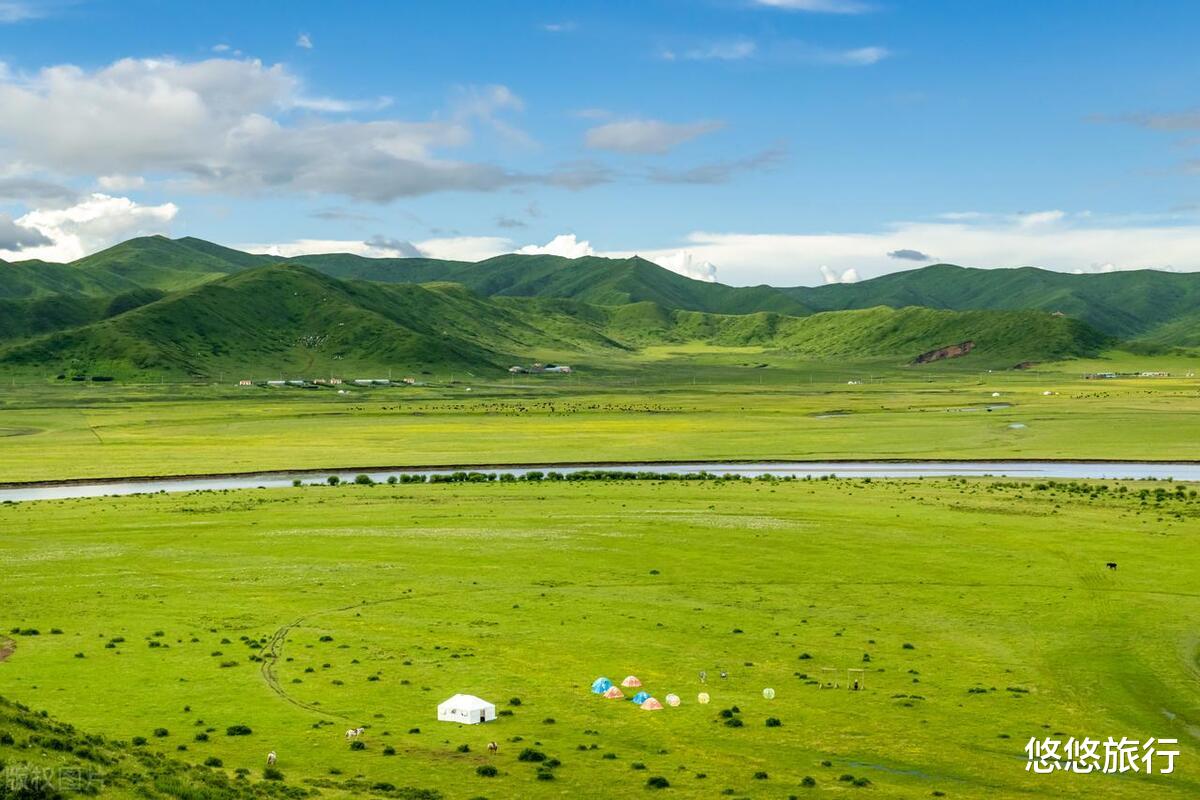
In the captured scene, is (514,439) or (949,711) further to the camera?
(514,439)

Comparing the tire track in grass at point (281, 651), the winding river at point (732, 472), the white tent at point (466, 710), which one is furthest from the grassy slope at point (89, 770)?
the winding river at point (732, 472)

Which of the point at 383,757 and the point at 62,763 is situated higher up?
the point at 62,763

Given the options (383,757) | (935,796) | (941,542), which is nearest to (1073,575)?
(941,542)

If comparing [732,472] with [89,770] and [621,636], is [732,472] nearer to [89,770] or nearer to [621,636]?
[621,636]

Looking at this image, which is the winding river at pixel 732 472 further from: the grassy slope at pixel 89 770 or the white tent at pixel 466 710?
the grassy slope at pixel 89 770

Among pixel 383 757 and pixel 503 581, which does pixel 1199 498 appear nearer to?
pixel 503 581

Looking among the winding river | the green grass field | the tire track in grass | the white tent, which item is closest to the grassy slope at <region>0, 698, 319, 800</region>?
the green grass field

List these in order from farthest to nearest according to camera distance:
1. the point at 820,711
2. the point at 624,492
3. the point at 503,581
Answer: the point at 624,492 < the point at 503,581 < the point at 820,711
